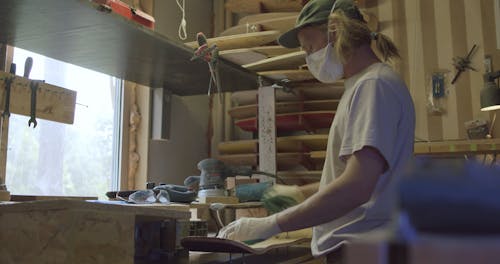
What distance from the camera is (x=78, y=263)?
1.08 meters

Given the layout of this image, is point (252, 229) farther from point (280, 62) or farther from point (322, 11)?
point (280, 62)

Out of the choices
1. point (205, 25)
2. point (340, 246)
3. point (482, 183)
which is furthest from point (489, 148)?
point (482, 183)

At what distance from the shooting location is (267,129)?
3006mm

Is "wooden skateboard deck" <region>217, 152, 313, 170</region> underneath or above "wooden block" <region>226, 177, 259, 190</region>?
above

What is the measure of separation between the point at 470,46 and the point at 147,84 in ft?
7.77

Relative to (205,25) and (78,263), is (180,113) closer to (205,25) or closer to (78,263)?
(205,25)

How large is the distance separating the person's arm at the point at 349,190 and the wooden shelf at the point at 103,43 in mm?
1122

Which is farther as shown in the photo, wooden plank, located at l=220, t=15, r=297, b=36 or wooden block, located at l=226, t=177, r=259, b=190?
wooden plank, located at l=220, t=15, r=297, b=36

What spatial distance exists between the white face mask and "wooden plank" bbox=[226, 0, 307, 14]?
79.2 inches

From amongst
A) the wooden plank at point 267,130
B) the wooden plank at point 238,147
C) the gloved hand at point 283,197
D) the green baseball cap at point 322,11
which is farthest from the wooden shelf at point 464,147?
the green baseball cap at point 322,11

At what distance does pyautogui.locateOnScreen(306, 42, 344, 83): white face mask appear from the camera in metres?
1.61

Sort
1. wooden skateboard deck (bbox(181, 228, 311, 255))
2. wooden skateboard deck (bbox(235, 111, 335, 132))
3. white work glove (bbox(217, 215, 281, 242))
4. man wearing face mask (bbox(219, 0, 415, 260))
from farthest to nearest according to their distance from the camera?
wooden skateboard deck (bbox(235, 111, 335, 132))
wooden skateboard deck (bbox(181, 228, 311, 255))
white work glove (bbox(217, 215, 281, 242))
man wearing face mask (bbox(219, 0, 415, 260))

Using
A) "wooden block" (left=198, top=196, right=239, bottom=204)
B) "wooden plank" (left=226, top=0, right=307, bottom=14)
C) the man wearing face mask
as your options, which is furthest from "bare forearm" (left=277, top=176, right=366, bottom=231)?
"wooden plank" (left=226, top=0, right=307, bottom=14)

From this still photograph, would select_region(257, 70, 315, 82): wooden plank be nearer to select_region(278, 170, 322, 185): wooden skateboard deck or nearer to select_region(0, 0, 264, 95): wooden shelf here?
select_region(0, 0, 264, 95): wooden shelf
